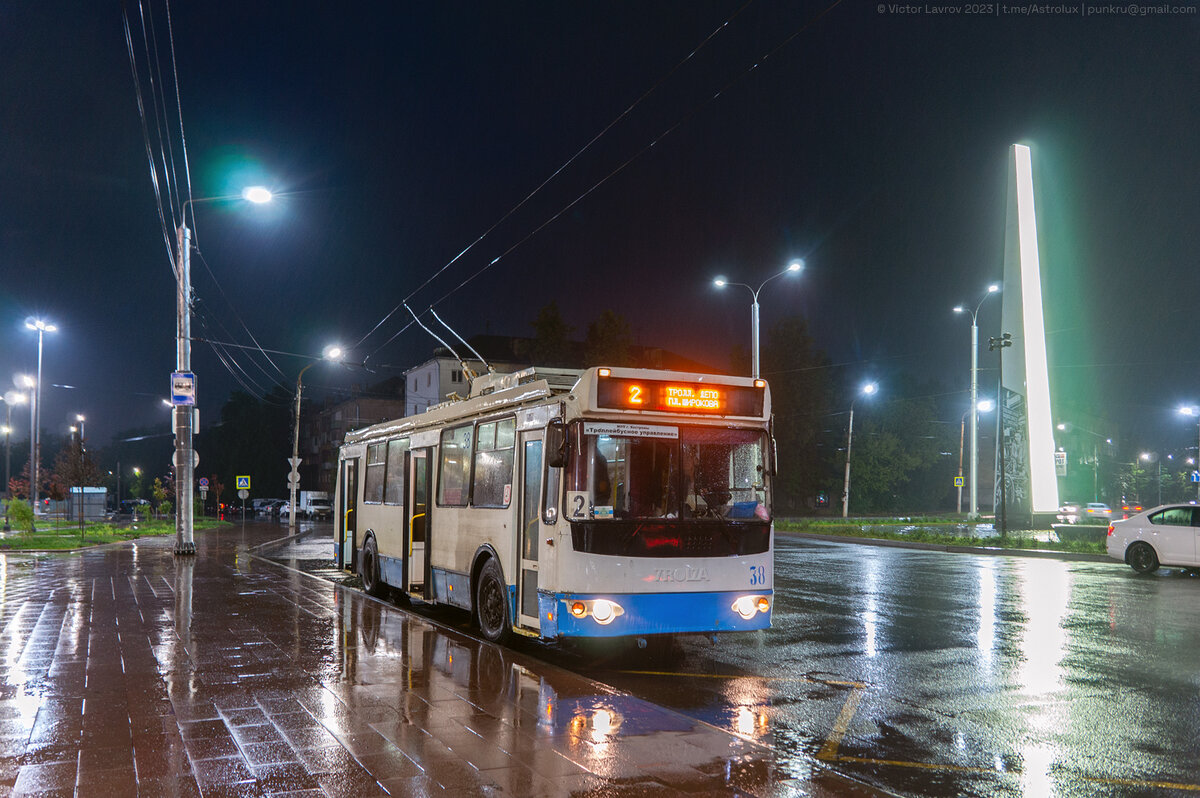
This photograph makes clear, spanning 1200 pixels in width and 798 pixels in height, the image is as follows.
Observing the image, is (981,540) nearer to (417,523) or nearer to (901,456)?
(417,523)

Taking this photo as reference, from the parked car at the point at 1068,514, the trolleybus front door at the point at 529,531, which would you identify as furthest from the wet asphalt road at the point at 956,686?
the parked car at the point at 1068,514

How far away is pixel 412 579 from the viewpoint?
45.0 ft

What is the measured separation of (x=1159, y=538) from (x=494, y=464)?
15.5 m

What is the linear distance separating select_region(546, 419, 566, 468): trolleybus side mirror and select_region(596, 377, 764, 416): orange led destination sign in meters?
0.47

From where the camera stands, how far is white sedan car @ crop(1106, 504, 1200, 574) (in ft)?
63.1

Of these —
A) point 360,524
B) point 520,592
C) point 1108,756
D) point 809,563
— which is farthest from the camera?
point 809,563

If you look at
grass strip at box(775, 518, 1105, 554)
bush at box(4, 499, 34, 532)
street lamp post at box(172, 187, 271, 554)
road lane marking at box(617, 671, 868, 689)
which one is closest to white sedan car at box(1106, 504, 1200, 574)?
grass strip at box(775, 518, 1105, 554)

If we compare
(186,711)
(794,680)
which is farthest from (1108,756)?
(186,711)

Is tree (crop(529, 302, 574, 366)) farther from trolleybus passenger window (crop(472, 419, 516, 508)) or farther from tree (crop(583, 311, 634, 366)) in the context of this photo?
trolleybus passenger window (crop(472, 419, 516, 508))

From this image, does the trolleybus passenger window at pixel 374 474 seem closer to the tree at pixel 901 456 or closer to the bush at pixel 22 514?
the bush at pixel 22 514

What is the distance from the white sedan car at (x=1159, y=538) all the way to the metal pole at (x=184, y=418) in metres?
23.5

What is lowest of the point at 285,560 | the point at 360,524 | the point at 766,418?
the point at 285,560

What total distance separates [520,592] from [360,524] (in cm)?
808

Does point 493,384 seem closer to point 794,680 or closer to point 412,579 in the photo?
point 412,579
